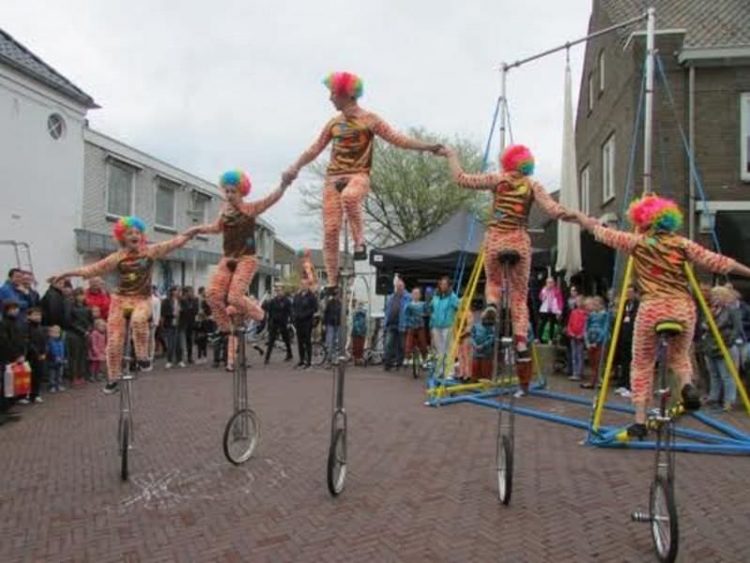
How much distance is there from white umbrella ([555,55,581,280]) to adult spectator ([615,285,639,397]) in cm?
173

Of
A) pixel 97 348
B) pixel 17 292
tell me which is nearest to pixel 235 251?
pixel 17 292

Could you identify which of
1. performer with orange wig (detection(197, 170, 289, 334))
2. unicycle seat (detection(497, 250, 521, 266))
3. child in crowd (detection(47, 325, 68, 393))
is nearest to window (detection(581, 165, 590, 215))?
child in crowd (detection(47, 325, 68, 393))

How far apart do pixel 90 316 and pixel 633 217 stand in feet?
34.1

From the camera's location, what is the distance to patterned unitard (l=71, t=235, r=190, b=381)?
721 centimetres

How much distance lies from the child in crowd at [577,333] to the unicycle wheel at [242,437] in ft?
24.9

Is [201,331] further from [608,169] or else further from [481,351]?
[608,169]

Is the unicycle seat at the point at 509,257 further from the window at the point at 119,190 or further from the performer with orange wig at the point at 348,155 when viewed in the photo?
the window at the point at 119,190

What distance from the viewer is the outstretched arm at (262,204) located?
6.91 m

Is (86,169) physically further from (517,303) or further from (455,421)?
(517,303)

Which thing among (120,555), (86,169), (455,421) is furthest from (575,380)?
(86,169)

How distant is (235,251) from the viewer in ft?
23.1

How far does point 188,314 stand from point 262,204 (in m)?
10.5

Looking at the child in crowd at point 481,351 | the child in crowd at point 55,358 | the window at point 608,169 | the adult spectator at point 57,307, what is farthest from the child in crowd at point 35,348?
the window at point 608,169

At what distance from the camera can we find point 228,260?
7.02m
